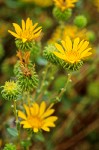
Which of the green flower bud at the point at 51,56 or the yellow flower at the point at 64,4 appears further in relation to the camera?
the yellow flower at the point at 64,4

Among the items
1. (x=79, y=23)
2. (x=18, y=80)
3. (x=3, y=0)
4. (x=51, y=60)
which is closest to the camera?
(x=18, y=80)

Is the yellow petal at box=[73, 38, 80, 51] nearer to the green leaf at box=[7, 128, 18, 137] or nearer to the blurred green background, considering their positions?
the green leaf at box=[7, 128, 18, 137]

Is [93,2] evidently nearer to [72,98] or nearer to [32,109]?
[72,98]

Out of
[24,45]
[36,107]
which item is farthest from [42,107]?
[24,45]

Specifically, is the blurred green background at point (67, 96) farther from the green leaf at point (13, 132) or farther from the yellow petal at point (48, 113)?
the green leaf at point (13, 132)

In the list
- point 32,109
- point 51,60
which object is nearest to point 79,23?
point 51,60

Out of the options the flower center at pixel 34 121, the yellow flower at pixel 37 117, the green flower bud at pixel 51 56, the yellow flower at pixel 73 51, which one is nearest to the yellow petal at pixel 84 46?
the yellow flower at pixel 73 51

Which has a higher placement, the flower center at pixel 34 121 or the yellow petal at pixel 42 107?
the yellow petal at pixel 42 107

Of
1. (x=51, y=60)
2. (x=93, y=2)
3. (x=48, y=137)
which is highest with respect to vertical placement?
(x=93, y=2)
